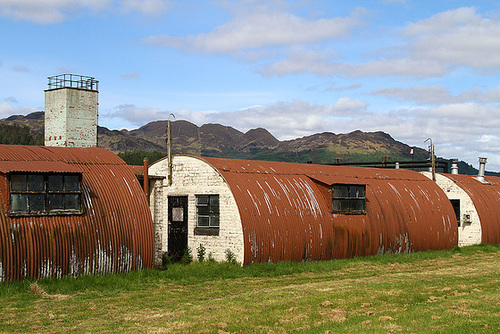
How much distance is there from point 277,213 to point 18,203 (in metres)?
9.86

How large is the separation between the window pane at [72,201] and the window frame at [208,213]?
6060 millimetres

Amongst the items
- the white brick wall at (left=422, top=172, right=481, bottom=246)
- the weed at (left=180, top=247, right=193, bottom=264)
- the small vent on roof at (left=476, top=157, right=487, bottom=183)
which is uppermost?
the small vent on roof at (left=476, top=157, right=487, bottom=183)

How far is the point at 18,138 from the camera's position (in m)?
132

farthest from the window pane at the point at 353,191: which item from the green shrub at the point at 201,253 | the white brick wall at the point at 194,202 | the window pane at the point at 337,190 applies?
the green shrub at the point at 201,253

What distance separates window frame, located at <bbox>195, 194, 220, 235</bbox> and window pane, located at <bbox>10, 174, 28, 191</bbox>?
780cm

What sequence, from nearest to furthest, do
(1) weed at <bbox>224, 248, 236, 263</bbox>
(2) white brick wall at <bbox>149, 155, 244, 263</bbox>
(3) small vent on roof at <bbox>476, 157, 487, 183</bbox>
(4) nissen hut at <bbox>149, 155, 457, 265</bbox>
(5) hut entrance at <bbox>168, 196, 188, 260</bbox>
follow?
(1) weed at <bbox>224, 248, 236, 263</bbox>
(2) white brick wall at <bbox>149, 155, 244, 263</bbox>
(4) nissen hut at <bbox>149, 155, 457, 265</bbox>
(5) hut entrance at <bbox>168, 196, 188, 260</bbox>
(3) small vent on roof at <bbox>476, 157, 487, 183</bbox>

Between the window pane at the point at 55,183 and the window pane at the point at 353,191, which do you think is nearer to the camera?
the window pane at the point at 55,183

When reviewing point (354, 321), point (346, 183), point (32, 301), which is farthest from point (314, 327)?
point (346, 183)

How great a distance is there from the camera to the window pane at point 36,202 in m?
17.3

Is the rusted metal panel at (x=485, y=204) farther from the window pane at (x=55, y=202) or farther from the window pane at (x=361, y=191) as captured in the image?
the window pane at (x=55, y=202)

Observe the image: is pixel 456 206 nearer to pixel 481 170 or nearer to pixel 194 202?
pixel 481 170

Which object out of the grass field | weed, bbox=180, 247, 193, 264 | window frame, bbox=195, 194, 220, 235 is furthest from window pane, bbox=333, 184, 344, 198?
weed, bbox=180, 247, 193, 264

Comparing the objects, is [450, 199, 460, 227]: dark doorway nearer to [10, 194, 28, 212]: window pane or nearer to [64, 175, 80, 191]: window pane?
[64, 175, 80, 191]: window pane

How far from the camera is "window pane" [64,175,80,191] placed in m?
18.2
